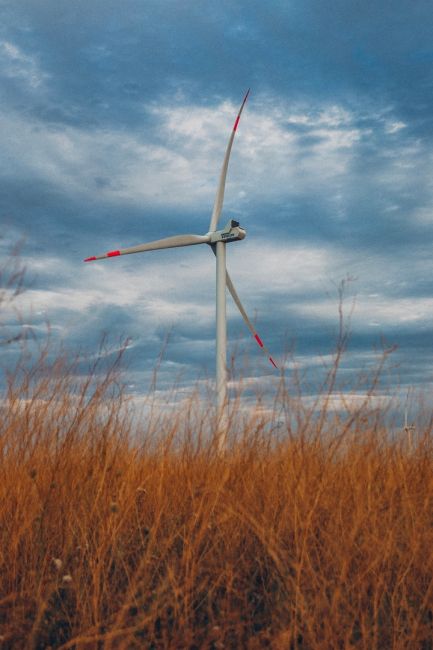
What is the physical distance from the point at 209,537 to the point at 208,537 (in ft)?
0.18

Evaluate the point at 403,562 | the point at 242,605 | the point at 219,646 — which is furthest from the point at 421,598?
the point at 219,646

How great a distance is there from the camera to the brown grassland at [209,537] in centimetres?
434

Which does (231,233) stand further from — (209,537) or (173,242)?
(209,537)

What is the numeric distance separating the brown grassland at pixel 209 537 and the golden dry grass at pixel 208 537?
19 mm

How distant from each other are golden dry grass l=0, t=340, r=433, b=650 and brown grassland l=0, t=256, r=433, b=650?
19mm

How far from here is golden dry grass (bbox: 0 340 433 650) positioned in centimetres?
434

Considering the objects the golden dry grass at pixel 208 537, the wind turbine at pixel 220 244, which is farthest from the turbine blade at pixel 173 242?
the golden dry grass at pixel 208 537

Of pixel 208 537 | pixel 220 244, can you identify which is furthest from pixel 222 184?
pixel 208 537

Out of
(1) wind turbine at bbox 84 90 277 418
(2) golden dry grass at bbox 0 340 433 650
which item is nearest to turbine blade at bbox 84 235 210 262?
(1) wind turbine at bbox 84 90 277 418

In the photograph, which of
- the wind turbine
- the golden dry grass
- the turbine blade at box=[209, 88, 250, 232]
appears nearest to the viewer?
the golden dry grass

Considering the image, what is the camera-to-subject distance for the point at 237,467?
6234 mm

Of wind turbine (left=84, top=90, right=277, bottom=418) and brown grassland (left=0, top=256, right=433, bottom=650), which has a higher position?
wind turbine (left=84, top=90, right=277, bottom=418)

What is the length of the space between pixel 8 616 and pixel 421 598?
3014mm

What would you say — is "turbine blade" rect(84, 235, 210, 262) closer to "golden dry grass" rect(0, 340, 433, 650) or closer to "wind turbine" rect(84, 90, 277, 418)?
"wind turbine" rect(84, 90, 277, 418)
